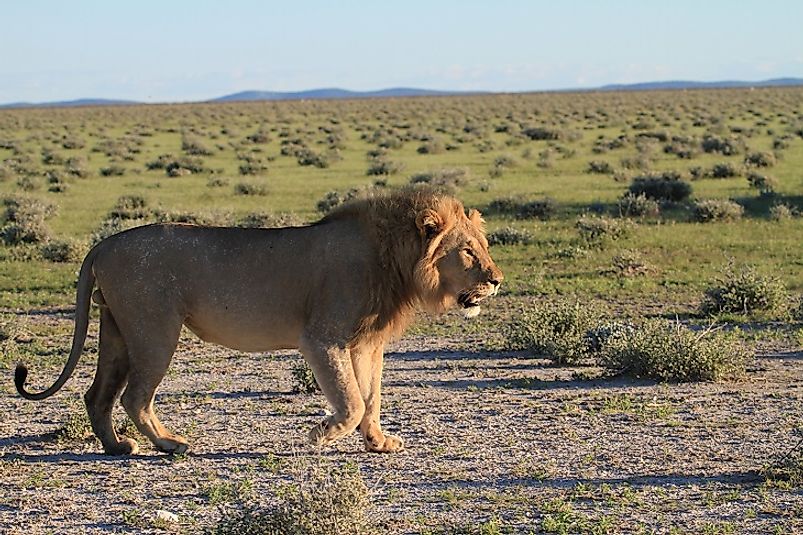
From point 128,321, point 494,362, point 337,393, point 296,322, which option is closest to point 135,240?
point 128,321

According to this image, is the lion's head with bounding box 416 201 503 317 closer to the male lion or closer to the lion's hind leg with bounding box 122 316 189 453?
the male lion

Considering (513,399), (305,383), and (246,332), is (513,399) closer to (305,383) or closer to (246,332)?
(305,383)

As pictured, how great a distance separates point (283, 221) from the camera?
914 inches

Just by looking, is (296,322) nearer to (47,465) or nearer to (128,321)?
(128,321)

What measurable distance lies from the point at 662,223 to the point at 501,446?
15.2 metres

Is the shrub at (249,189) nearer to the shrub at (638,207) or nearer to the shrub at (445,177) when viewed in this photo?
the shrub at (445,177)

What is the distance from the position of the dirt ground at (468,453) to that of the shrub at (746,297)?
110 inches

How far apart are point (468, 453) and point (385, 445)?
600mm

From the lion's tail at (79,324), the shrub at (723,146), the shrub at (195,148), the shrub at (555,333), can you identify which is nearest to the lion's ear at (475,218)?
the lion's tail at (79,324)

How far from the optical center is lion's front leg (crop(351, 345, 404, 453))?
27.2 ft

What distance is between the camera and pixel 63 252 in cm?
1978

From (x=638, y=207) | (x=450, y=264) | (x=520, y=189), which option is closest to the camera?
(x=450, y=264)

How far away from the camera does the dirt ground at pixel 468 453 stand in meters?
6.90

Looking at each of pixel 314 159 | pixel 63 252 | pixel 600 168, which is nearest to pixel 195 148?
pixel 314 159
